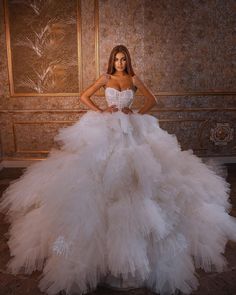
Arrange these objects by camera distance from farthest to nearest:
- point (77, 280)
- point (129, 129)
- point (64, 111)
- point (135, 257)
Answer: point (64, 111) < point (129, 129) < point (77, 280) < point (135, 257)

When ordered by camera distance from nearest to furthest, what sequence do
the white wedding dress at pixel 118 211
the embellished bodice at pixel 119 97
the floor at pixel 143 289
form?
1. the white wedding dress at pixel 118 211
2. the floor at pixel 143 289
3. the embellished bodice at pixel 119 97

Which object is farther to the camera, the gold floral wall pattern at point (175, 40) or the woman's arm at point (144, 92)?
the gold floral wall pattern at point (175, 40)

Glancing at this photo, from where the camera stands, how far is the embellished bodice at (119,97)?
9.64 feet

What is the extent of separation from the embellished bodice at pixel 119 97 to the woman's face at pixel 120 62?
0.22m

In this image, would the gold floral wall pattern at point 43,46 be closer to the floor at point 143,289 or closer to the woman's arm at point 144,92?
the woman's arm at point 144,92

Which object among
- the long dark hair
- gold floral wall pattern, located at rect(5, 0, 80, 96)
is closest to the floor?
the long dark hair

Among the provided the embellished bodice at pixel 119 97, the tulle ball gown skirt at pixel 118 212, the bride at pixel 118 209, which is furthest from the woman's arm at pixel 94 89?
the tulle ball gown skirt at pixel 118 212

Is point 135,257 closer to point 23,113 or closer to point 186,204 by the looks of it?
point 186,204

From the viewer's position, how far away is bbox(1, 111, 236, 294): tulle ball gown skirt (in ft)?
7.24

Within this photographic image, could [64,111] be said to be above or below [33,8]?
below

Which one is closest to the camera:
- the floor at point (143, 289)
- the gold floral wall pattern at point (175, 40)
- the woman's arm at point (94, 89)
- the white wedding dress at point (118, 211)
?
the white wedding dress at point (118, 211)

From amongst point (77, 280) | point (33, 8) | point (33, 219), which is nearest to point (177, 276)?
point (77, 280)

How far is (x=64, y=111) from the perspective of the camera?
18.2 ft

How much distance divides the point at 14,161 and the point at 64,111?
134cm
